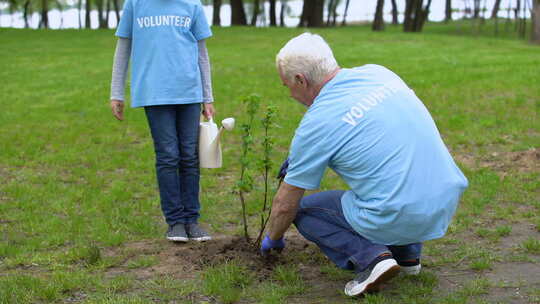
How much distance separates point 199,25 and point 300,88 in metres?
1.44

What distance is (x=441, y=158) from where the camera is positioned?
3.54m

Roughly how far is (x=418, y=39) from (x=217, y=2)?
1472 centimetres

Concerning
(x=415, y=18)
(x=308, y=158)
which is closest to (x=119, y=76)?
(x=308, y=158)

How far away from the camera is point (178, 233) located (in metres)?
4.90

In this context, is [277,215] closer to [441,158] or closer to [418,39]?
[441,158]

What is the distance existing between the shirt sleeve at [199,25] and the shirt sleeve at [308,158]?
1.60 m

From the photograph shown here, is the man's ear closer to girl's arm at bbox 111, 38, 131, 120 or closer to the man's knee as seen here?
→ the man's knee

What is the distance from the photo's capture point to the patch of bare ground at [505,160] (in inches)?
275

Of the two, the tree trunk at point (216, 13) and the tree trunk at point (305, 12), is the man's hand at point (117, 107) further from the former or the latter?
the tree trunk at point (216, 13)

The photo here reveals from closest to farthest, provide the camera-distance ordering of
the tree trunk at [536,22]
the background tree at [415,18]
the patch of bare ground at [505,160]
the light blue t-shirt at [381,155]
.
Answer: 1. the light blue t-shirt at [381,155]
2. the patch of bare ground at [505,160]
3. the tree trunk at [536,22]
4. the background tree at [415,18]

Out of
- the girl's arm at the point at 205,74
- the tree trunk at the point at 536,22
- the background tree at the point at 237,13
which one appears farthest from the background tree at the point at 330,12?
the girl's arm at the point at 205,74

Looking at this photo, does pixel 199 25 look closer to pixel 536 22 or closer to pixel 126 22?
pixel 126 22

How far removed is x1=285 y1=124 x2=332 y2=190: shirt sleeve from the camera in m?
3.49

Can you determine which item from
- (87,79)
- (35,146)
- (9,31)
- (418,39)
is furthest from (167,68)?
(9,31)
